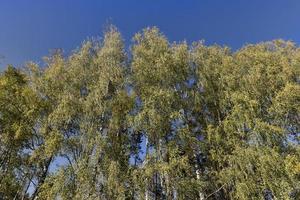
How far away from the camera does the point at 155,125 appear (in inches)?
504

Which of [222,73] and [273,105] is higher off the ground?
[222,73]

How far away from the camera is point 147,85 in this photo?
50.3 feet

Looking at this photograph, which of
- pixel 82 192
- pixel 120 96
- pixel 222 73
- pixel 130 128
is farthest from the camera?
pixel 222 73

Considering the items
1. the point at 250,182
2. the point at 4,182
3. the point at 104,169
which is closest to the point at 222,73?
the point at 250,182

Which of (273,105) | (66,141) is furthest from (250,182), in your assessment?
(66,141)

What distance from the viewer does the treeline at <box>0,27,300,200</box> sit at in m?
11.3

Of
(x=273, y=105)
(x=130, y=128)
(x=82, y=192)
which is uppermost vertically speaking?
(x=273, y=105)

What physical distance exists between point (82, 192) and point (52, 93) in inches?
256

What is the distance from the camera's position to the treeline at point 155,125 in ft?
37.0

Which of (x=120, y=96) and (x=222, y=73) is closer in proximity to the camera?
(x=120, y=96)

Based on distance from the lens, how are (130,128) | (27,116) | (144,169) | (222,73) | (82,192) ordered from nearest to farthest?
(82,192), (144,169), (27,116), (130,128), (222,73)

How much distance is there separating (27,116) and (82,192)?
13.3 feet

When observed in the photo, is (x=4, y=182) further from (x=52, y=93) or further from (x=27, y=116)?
(x=52, y=93)

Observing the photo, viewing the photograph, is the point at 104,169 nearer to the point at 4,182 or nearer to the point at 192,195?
the point at 192,195
